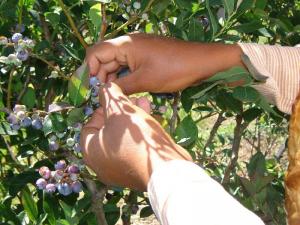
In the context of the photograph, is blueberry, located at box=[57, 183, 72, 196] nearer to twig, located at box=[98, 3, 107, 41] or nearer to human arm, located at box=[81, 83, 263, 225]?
human arm, located at box=[81, 83, 263, 225]

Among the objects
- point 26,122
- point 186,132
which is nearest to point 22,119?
point 26,122

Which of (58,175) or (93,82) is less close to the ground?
(93,82)

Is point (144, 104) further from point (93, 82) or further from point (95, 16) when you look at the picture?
point (95, 16)

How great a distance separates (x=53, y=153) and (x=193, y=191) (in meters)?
0.69

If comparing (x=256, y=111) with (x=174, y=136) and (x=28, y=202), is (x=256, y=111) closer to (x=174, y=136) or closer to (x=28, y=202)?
(x=174, y=136)

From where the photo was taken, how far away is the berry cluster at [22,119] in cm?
124

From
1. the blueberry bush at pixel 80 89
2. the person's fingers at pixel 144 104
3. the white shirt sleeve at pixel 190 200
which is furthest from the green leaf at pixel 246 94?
the white shirt sleeve at pixel 190 200

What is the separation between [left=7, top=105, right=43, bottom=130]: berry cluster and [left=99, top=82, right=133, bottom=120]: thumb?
0.58 feet

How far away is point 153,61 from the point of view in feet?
4.04

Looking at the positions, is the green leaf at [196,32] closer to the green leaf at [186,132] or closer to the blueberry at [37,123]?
the green leaf at [186,132]

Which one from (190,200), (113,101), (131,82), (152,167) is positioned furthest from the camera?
(131,82)

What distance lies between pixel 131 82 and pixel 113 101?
0.13m

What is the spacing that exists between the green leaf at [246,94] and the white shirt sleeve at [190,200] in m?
0.35

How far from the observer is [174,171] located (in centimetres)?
93
